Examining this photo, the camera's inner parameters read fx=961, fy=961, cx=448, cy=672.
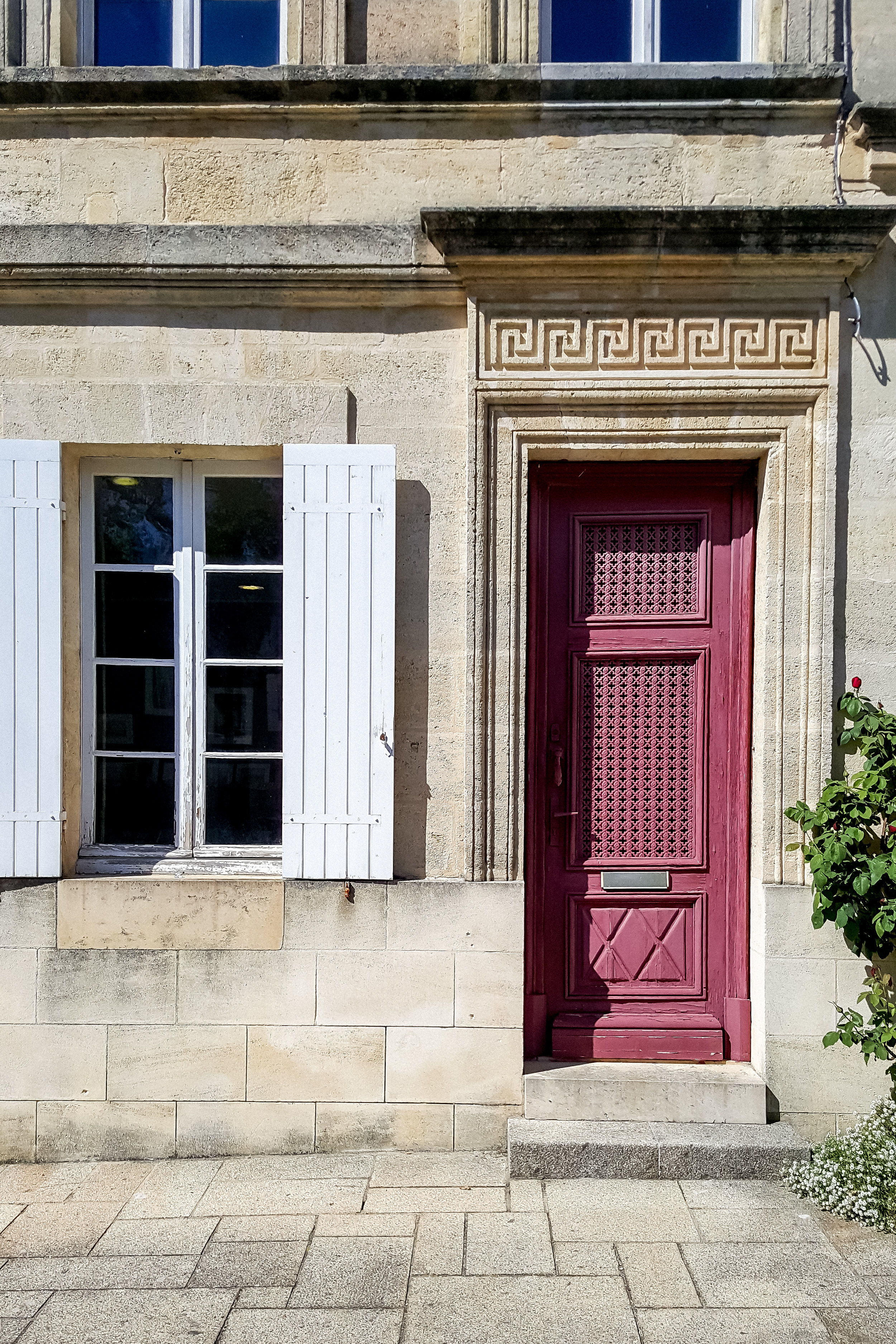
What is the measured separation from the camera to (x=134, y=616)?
13.3 ft

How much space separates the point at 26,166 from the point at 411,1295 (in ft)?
14.3

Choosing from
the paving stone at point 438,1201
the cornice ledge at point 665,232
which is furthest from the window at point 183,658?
the paving stone at point 438,1201

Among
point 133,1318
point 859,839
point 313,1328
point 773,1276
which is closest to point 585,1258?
point 773,1276

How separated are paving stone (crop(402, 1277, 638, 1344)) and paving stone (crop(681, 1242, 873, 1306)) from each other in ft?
0.98

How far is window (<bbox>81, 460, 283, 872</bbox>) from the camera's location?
4000mm

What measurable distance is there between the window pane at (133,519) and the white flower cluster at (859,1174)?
3417mm

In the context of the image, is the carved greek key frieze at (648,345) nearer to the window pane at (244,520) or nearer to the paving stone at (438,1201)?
the window pane at (244,520)

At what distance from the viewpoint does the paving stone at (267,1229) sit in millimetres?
3184

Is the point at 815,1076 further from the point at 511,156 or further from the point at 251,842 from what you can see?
the point at 511,156

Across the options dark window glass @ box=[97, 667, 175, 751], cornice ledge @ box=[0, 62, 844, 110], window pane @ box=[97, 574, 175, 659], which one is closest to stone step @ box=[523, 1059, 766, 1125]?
dark window glass @ box=[97, 667, 175, 751]

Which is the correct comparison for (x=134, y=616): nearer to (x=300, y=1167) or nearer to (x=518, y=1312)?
(x=300, y=1167)

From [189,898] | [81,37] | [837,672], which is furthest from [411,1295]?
[81,37]

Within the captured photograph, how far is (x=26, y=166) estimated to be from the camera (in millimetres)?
3893

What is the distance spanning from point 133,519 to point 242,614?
61cm
